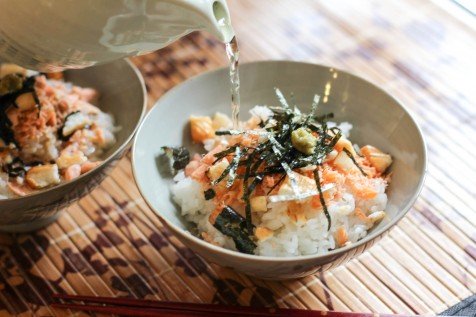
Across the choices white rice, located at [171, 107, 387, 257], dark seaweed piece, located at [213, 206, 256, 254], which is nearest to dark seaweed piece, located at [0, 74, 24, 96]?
white rice, located at [171, 107, 387, 257]

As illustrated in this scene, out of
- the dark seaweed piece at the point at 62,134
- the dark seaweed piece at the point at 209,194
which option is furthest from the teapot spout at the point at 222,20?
the dark seaweed piece at the point at 62,134

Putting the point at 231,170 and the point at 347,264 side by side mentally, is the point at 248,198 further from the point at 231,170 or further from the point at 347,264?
the point at 347,264

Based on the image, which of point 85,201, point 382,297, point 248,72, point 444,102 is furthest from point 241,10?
point 382,297

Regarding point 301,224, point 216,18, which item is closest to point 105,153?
point 216,18

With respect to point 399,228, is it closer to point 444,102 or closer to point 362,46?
point 444,102

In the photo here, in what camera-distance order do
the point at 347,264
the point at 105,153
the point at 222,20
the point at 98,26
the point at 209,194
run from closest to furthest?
the point at 98,26 < the point at 222,20 < the point at 209,194 < the point at 347,264 < the point at 105,153
